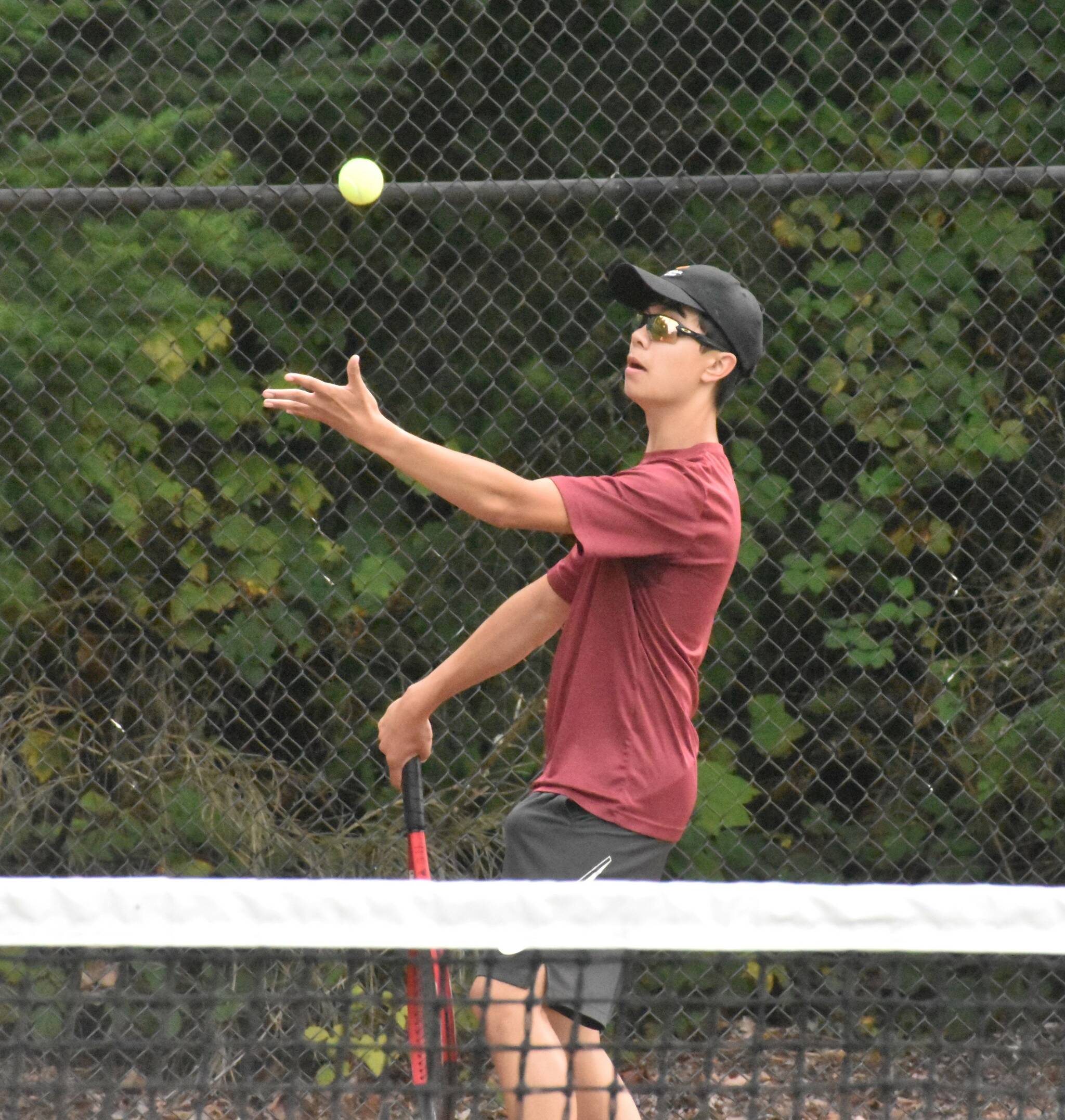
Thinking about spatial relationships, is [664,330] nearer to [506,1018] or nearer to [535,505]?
[535,505]

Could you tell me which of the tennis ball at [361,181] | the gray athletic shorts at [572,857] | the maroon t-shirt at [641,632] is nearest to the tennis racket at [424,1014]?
the gray athletic shorts at [572,857]

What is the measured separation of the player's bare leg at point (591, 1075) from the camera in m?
2.16

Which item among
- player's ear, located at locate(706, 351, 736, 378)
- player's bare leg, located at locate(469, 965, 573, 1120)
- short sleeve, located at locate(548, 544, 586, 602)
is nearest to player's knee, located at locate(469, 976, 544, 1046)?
player's bare leg, located at locate(469, 965, 573, 1120)

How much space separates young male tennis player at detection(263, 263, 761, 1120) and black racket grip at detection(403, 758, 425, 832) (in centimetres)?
10

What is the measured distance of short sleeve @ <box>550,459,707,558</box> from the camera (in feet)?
7.23

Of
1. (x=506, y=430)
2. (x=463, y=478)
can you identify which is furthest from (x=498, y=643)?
(x=506, y=430)

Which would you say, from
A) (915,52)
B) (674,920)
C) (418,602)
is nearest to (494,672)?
(674,920)

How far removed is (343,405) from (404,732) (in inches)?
24.1

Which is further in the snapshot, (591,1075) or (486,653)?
(486,653)

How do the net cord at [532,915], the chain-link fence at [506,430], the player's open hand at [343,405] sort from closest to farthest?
1. the net cord at [532,915]
2. the player's open hand at [343,405]
3. the chain-link fence at [506,430]

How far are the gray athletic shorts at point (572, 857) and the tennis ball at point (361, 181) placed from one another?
1.50 m

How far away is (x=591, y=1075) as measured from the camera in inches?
86.4

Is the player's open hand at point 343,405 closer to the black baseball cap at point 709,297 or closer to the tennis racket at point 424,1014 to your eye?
the black baseball cap at point 709,297

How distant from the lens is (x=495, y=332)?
13.5ft
